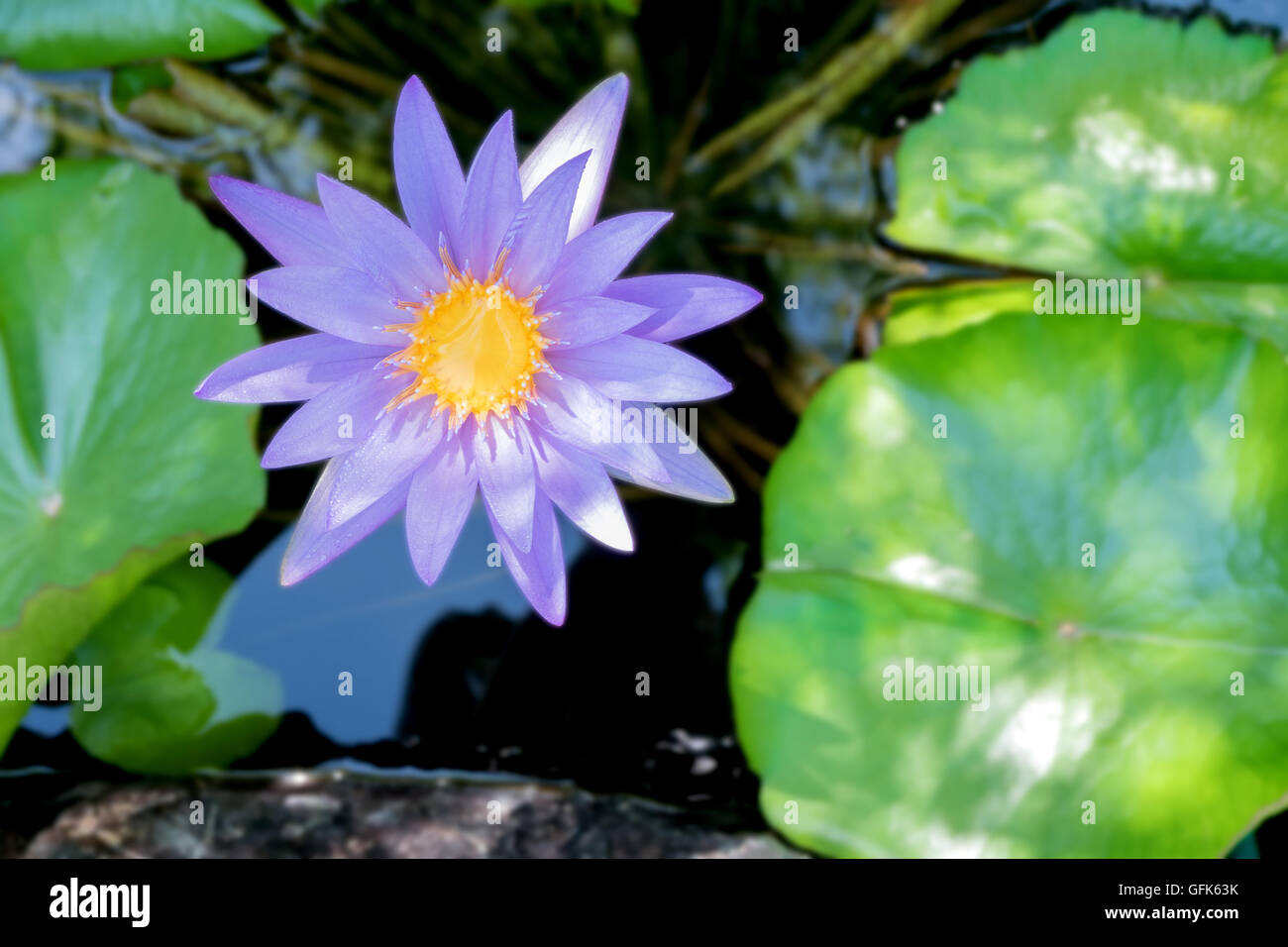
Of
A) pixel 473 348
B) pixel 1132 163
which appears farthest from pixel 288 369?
pixel 1132 163

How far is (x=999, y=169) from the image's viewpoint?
2648 millimetres

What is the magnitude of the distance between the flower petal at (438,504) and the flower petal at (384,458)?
0.11 feet

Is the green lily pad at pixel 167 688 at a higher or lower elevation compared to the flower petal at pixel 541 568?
lower

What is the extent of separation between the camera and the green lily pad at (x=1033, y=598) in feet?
7.45

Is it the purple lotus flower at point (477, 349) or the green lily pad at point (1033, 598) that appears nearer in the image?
the purple lotus flower at point (477, 349)

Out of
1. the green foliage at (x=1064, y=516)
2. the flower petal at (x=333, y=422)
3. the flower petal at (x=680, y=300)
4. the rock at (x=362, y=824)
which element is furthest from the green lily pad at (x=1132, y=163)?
the rock at (x=362, y=824)

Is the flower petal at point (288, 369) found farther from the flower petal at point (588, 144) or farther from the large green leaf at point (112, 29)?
the large green leaf at point (112, 29)

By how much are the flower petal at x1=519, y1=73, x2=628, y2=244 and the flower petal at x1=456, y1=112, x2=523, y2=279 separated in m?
0.12

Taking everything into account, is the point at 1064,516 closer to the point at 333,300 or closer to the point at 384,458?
the point at 384,458

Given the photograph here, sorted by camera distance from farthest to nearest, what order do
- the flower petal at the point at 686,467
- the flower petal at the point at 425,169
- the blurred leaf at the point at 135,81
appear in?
the blurred leaf at the point at 135,81
the flower petal at the point at 686,467
the flower petal at the point at 425,169
